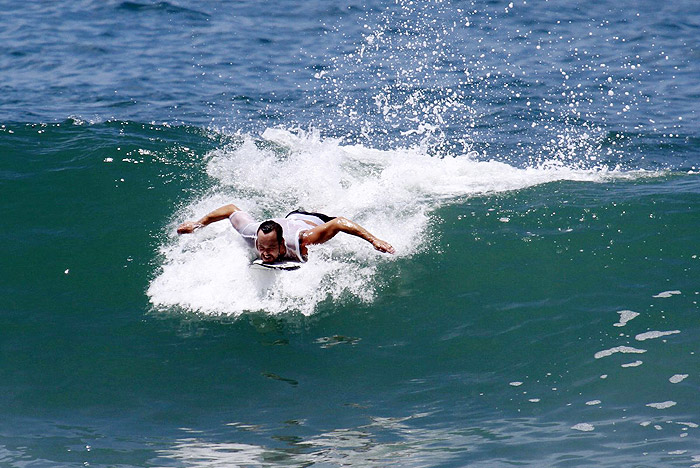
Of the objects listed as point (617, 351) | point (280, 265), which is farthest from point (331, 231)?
point (617, 351)

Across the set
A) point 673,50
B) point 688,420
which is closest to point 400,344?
point 688,420

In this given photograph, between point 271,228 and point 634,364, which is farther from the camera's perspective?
point 271,228

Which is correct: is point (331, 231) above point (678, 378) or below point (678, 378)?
above

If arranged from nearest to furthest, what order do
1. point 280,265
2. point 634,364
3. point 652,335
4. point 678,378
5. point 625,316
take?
1. point 678,378
2. point 634,364
3. point 652,335
4. point 625,316
5. point 280,265

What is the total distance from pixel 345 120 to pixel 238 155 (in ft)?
11.5

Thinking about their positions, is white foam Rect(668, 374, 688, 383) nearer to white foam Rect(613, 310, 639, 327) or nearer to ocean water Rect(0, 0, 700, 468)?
ocean water Rect(0, 0, 700, 468)

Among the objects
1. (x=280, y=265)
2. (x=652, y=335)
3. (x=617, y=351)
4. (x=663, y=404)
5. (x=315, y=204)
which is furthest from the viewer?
(x=315, y=204)

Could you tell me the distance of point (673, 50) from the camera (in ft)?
68.4

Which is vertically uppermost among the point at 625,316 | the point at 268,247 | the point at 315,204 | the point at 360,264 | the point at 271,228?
the point at 271,228

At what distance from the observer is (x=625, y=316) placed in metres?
9.38

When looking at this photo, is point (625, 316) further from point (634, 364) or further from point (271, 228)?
point (271, 228)

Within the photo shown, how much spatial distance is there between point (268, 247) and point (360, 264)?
1.63 metres

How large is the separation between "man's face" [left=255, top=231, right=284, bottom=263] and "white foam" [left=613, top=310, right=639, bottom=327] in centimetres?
385

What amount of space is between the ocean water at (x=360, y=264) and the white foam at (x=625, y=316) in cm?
4
